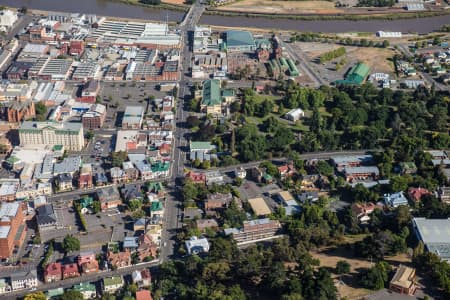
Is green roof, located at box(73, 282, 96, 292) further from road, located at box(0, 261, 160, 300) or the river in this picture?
the river

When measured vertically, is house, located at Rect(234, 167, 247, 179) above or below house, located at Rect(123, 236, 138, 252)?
above

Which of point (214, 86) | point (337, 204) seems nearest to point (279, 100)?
point (214, 86)

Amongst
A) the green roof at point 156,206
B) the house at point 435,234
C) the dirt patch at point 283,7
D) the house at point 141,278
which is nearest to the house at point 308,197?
the house at point 435,234

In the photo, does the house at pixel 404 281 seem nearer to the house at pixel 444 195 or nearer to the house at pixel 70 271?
the house at pixel 444 195

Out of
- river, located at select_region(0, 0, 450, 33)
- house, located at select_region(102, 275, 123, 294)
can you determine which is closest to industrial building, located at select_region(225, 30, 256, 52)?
river, located at select_region(0, 0, 450, 33)

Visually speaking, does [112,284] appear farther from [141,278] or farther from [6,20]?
[6,20]

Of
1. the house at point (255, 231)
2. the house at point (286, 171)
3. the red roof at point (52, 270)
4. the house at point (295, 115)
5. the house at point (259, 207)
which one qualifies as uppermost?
the house at point (295, 115)
